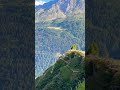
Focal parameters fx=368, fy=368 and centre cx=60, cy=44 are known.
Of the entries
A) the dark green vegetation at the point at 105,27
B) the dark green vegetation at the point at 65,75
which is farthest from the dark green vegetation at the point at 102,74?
the dark green vegetation at the point at 65,75

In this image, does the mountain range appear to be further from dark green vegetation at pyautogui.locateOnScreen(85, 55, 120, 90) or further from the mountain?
dark green vegetation at pyautogui.locateOnScreen(85, 55, 120, 90)

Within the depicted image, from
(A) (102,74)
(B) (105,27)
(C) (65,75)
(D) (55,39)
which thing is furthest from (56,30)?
(A) (102,74)

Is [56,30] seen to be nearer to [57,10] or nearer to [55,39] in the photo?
[55,39]

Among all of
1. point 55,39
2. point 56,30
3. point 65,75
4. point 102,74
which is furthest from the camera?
point 56,30

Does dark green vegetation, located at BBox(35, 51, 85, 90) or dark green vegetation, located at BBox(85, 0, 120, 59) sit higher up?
dark green vegetation, located at BBox(85, 0, 120, 59)

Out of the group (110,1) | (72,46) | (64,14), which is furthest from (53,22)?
(110,1)

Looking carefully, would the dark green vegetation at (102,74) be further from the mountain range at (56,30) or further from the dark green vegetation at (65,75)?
the mountain range at (56,30)

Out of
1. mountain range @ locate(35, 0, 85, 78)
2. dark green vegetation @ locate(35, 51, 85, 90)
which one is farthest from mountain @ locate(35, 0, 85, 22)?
dark green vegetation @ locate(35, 51, 85, 90)
